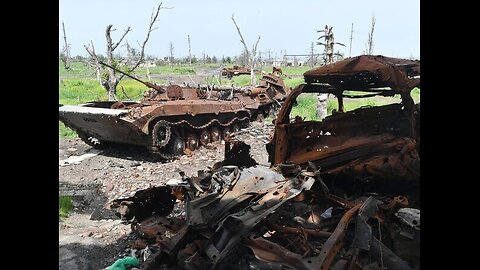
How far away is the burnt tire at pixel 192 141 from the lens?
11.8m

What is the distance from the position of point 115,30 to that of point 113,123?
909 centimetres

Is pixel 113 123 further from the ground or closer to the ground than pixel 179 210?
further from the ground

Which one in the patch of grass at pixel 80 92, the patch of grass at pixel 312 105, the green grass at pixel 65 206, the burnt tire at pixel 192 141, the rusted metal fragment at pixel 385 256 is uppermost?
the patch of grass at pixel 80 92

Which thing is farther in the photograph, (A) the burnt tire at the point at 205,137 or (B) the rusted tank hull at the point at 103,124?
(A) the burnt tire at the point at 205,137

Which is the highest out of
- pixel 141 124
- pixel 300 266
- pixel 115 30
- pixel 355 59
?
pixel 115 30

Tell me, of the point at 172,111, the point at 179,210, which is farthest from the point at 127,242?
the point at 172,111

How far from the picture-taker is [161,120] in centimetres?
1074

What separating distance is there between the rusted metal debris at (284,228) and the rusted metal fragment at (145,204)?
492 millimetres

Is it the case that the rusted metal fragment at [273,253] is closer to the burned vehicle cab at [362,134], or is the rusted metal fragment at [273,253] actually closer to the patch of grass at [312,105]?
the burned vehicle cab at [362,134]

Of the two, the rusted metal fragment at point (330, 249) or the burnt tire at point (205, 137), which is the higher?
the burnt tire at point (205, 137)

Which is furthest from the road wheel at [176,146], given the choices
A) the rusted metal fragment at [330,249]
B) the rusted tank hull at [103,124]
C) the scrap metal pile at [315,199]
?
the rusted metal fragment at [330,249]

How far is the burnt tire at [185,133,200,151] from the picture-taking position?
1177cm
